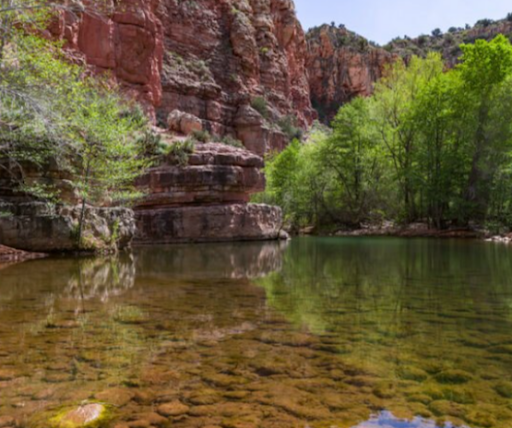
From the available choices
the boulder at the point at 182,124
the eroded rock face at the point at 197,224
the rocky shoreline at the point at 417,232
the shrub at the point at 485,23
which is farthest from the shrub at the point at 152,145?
the shrub at the point at 485,23

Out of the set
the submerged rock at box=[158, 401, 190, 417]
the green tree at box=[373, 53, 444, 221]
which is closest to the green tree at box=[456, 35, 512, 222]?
the green tree at box=[373, 53, 444, 221]

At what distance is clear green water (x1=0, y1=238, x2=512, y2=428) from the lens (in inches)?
111

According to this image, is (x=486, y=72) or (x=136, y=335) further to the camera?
(x=486, y=72)

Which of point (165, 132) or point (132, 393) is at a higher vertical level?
point (165, 132)

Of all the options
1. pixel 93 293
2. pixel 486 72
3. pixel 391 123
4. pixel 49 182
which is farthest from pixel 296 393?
pixel 391 123

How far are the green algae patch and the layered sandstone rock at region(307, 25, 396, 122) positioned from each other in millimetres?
89271

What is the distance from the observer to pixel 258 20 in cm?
6531

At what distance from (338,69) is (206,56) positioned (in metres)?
42.3

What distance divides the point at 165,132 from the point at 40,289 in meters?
24.4

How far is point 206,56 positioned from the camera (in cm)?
5712

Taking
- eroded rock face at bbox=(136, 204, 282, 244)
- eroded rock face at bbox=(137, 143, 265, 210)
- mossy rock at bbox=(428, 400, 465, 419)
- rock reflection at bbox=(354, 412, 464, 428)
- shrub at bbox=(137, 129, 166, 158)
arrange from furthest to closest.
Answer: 1. shrub at bbox=(137, 129, 166, 158)
2. eroded rock face at bbox=(137, 143, 265, 210)
3. eroded rock face at bbox=(136, 204, 282, 244)
4. mossy rock at bbox=(428, 400, 465, 419)
5. rock reflection at bbox=(354, 412, 464, 428)

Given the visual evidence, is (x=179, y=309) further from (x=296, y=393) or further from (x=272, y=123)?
(x=272, y=123)

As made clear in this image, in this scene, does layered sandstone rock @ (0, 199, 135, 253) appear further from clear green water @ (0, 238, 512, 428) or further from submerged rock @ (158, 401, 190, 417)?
submerged rock @ (158, 401, 190, 417)

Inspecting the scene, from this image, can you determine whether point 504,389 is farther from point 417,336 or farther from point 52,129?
point 52,129
